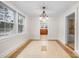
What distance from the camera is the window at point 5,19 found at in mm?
4500

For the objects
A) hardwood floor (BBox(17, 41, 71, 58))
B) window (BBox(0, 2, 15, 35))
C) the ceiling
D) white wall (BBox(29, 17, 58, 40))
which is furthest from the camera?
white wall (BBox(29, 17, 58, 40))

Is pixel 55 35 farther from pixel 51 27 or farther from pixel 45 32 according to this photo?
pixel 45 32

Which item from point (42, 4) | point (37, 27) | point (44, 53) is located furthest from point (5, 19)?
point (37, 27)

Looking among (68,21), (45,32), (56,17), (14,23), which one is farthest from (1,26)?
(45,32)

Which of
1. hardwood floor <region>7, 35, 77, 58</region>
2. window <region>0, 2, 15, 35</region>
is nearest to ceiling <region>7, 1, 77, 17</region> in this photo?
window <region>0, 2, 15, 35</region>

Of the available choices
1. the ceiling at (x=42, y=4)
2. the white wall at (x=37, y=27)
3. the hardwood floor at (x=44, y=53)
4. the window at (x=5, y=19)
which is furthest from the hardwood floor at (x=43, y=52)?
the white wall at (x=37, y=27)

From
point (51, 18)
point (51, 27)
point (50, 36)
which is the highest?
point (51, 18)

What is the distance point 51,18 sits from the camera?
11047 millimetres

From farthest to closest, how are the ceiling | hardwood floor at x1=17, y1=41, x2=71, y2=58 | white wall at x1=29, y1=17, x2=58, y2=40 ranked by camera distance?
white wall at x1=29, y1=17, x2=58, y2=40 → the ceiling → hardwood floor at x1=17, y1=41, x2=71, y2=58

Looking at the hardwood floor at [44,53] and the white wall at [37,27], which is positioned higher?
the white wall at [37,27]

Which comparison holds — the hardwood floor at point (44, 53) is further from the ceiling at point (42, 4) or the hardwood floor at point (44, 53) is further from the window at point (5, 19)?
the ceiling at point (42, 4)

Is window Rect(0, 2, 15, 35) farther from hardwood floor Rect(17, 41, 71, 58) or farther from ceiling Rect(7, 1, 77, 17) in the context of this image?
hardwood floor Rect(17, 41, 71, 58)

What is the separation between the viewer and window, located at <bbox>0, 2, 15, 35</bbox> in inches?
177

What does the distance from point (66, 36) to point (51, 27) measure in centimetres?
342
